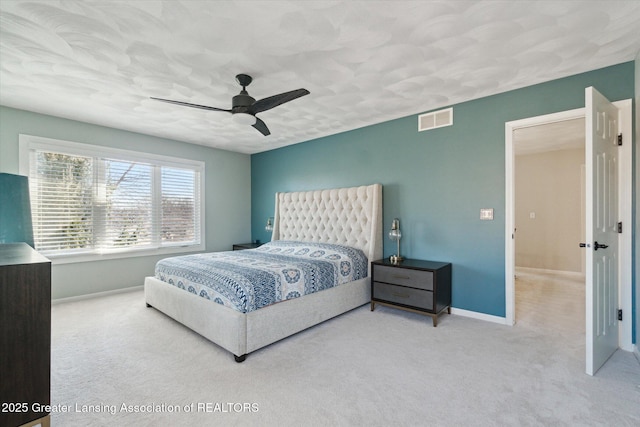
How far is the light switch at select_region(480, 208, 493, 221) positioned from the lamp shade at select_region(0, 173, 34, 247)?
17.2 feet

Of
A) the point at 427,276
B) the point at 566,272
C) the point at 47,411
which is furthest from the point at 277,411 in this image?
the point at 566,272

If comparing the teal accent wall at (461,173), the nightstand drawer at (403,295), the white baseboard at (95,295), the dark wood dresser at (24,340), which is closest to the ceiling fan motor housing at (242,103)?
the dark wood dresser at (24,340)

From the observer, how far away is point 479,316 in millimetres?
3406

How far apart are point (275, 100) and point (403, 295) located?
2.59 meters

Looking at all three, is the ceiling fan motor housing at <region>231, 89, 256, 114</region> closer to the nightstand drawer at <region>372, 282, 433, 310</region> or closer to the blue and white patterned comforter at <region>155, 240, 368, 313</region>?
the blue and white patterned comforter at <region>155, 240, 368, 313</region>

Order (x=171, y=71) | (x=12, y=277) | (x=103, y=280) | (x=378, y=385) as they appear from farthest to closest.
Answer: (x=103, y=280) → (x=171, y=71) → (x=378, y=385) → (x=12, y=277)

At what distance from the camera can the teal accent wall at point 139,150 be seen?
12.3ft

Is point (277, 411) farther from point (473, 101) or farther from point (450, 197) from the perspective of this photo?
point (473, 101)

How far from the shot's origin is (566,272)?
19.2 ft

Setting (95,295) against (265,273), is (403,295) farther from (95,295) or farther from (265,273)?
(95,295)

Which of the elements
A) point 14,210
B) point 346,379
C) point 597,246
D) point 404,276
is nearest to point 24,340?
point 346,379

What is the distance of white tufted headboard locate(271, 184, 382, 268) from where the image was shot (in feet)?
13.5

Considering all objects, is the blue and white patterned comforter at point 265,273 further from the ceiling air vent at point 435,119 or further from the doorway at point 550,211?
the doorway at point 550,211

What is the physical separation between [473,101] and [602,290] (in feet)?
7.64
